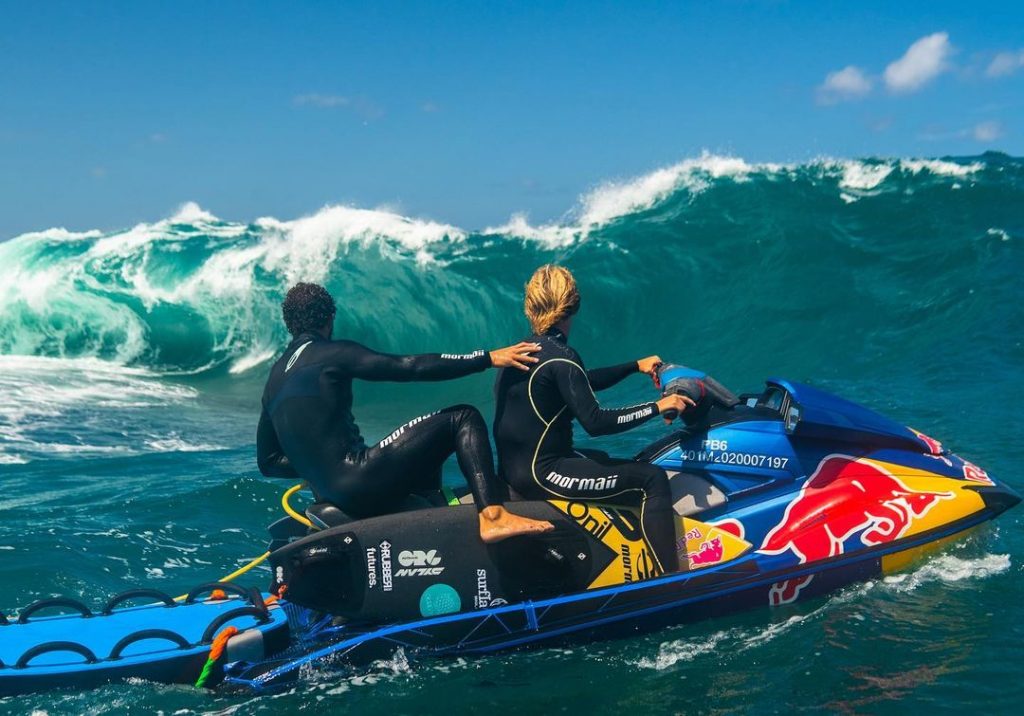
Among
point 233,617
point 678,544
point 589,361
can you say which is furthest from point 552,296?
point 589,361

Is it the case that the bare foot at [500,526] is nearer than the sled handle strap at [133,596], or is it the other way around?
the bare foot at [500,526]

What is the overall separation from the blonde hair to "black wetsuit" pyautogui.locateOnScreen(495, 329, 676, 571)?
0.29ft

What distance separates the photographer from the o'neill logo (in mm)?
5176

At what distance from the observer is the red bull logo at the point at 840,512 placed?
5.44 meters

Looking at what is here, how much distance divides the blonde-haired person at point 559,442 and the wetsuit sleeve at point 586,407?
1 cm

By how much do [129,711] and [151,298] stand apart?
17.9 m

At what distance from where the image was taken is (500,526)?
16.7 feet

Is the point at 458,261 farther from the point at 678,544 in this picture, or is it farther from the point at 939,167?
the point at 678,544

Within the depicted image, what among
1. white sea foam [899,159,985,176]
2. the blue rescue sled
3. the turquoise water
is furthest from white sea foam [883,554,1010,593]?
white sea foam [899,159,985,176]

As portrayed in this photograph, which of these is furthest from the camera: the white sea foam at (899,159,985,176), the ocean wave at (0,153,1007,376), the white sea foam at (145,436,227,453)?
the white sea foam at (899,159,985,176)

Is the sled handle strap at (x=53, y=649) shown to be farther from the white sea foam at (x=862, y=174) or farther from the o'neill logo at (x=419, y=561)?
the white sea foam at (x=862, y=174)

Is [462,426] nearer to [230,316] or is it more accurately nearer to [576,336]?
[576,336]

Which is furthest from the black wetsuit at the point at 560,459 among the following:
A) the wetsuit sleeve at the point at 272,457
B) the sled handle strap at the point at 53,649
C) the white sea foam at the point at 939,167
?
the white sea foam at the point at 939,167

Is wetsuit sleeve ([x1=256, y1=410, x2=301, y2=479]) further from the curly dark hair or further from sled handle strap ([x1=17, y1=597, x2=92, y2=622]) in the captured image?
sled handle strap ([x1=17, y1=597, x2=92, y2=622])
